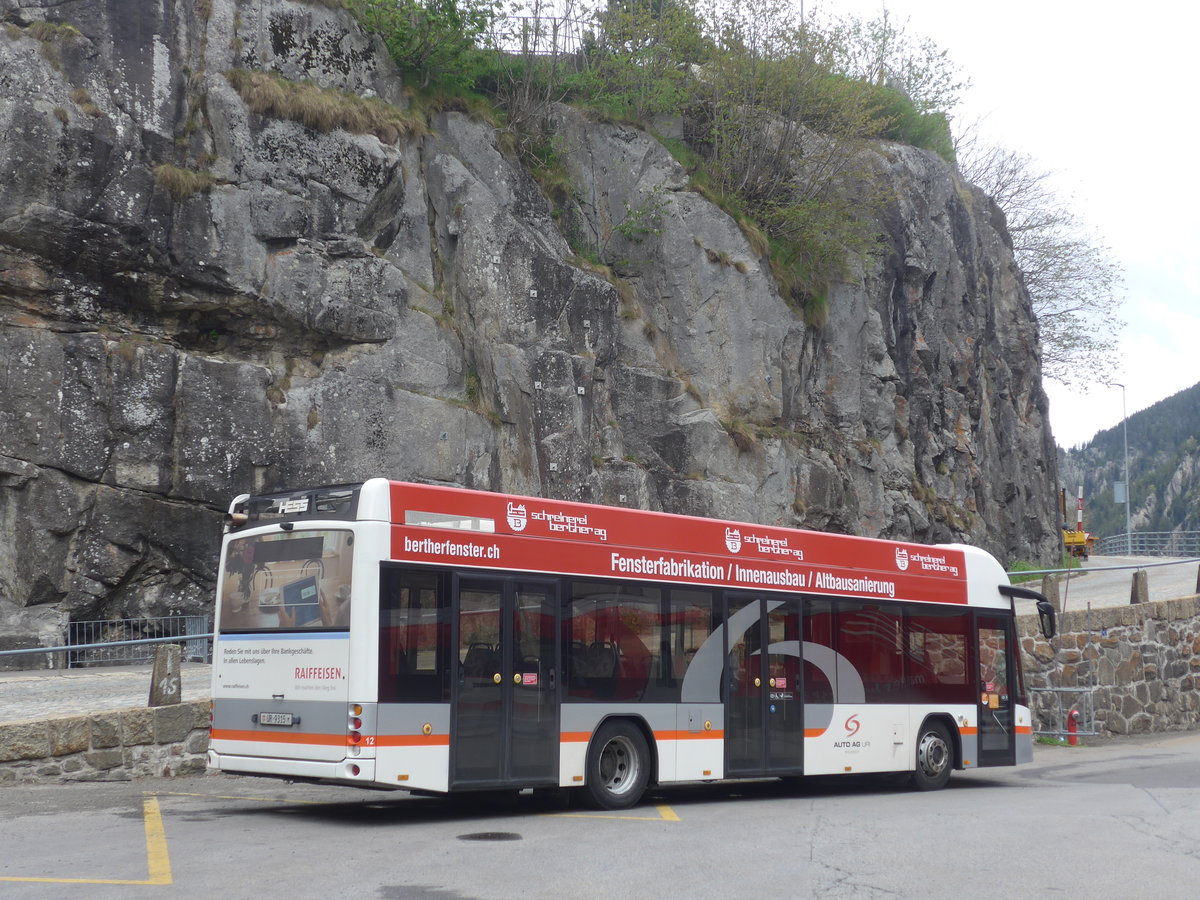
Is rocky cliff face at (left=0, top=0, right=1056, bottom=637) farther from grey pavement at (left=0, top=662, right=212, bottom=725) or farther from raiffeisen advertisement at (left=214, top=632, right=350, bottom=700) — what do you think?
raiffeisen advertisement at (left=214, top=632, right=350, bottom=700)

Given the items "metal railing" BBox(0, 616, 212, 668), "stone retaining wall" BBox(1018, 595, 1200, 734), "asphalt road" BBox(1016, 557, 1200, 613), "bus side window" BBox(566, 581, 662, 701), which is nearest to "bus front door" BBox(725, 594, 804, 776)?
"bus side window" BBox(566, 581, 662, 701)

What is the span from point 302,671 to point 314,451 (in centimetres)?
1224

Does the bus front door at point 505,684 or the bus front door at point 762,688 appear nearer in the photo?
the bus front door at point 505,684

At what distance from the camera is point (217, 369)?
2175cm

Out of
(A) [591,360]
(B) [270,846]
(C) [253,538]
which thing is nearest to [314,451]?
(A) [591,360]

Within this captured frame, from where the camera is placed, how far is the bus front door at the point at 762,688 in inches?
516

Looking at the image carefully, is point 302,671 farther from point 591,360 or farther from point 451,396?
point 591,360

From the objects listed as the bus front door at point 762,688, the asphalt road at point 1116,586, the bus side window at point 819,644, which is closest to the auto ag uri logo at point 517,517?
the bus front door at point 762,688

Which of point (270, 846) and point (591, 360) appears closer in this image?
point (270, 846)

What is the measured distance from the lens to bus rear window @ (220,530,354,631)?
1037 cm

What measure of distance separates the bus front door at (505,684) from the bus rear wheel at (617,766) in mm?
553

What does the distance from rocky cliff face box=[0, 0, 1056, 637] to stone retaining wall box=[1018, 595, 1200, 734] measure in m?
7.94

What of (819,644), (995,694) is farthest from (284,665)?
(995,694)

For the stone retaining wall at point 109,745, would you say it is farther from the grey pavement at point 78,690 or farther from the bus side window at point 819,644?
the bus side window at point 819,644
